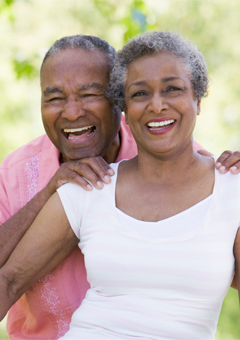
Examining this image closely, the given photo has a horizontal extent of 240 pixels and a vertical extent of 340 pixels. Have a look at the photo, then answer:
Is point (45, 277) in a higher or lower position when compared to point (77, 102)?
lower

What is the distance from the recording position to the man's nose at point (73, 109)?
239cm

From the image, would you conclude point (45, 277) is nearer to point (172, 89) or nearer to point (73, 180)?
point (73, 180)

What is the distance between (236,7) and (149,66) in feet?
11.9

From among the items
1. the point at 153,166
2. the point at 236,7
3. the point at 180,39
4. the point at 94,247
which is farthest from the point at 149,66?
the point at 236,7

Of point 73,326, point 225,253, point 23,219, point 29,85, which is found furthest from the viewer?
point 29,85

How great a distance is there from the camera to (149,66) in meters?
2.10

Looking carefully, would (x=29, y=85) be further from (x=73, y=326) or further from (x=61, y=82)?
(x=73, y=326)

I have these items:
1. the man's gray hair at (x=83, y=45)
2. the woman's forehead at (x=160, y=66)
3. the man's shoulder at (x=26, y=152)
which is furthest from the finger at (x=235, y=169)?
the man's shoulder at (x=26, y=152)

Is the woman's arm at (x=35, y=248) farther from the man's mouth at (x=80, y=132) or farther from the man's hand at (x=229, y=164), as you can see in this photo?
the man's hand at (x=229, y=164)

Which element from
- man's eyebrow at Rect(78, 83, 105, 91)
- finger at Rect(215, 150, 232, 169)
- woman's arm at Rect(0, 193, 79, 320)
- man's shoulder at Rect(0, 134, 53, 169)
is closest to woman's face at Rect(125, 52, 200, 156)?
finger at Rect(215, 150, 232, 169)

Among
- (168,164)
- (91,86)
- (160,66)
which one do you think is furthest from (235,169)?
(91,86)

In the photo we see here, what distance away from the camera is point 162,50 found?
211cm

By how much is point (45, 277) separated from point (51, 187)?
469 mm

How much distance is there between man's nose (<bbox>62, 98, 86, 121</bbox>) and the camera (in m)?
2.39
